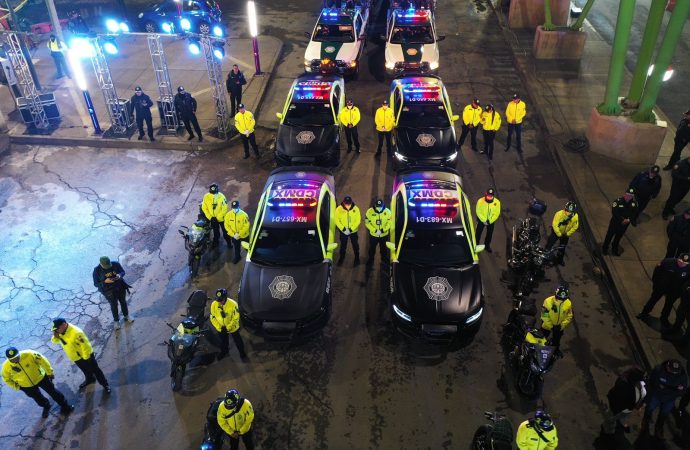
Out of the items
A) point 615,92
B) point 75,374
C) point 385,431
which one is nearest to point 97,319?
point 75,374

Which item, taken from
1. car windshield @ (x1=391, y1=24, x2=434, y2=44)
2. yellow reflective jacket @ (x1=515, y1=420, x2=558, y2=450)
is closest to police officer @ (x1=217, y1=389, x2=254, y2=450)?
yellow reflective jacket @ (x1=515, y1=420, x2=558, y2=450)

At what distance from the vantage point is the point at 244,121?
12.4 metres

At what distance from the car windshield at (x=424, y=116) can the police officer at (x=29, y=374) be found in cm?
899

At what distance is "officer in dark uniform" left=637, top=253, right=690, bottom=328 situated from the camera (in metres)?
7.77

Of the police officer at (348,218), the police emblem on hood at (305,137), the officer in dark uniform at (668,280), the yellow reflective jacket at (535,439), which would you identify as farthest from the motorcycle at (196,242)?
the officer in dark uniform at (668,280)

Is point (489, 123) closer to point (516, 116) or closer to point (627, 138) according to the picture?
point (516, 116)

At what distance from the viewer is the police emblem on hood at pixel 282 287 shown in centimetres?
814

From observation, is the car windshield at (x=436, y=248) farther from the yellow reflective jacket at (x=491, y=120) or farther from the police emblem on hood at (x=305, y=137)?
the yellow reflective jacket at (x=491, y=120)

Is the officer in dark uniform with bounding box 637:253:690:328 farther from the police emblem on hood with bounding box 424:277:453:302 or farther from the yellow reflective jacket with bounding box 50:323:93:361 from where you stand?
the yellow reflective jacket with bounding box 50:323:93:361

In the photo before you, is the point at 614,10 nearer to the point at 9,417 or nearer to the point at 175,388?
the point at 175,388

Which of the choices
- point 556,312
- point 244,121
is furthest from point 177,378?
point 244,121

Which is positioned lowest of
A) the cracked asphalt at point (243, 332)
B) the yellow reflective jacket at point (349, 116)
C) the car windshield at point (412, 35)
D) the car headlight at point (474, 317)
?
the cracked asphalt at point (243, 332)

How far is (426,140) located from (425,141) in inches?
1.6

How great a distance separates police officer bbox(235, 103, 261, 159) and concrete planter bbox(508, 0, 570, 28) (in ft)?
42.6
